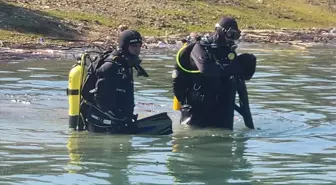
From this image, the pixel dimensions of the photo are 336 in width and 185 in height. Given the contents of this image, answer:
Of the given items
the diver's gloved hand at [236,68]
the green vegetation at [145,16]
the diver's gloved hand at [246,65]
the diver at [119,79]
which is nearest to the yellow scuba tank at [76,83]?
the diver at [119,79]

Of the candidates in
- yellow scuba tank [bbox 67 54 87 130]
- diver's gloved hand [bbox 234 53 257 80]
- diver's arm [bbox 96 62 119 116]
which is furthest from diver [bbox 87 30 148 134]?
diver's gloved hand [bbox 234 53 257 80]

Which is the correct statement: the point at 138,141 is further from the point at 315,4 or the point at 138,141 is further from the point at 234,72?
the point at 315,4

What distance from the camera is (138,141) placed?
11.7 meters

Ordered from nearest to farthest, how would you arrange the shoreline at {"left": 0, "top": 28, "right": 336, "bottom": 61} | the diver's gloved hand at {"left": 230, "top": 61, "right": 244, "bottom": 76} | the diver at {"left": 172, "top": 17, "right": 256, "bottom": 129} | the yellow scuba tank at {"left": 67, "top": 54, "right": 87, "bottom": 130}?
Result: 1. the yellow scuba tank at {"left": 67, "top": 54, "right": 87, "bottom": 130}
2. the diver at {"left": 172, "top": 17, "right": 256, "bottom": 129}
3. the diver's gloved hand at {"left": 230, "top": 61, "right": 244, "bottom": 76}
4. the shoreline at {"left": 0, "top": 28, "right": 336, "bottom": 61}

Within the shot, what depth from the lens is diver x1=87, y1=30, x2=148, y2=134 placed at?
11.4 meters

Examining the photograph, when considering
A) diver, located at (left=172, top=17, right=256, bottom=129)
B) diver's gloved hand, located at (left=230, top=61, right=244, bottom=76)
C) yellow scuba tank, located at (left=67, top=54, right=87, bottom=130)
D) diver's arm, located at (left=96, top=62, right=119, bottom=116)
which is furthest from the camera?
diver's gloved hand, located at (left=230, top=61, right=244, bottom=76)

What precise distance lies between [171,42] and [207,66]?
20.0 meters

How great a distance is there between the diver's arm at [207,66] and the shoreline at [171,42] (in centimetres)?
678

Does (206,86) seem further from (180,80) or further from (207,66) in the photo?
(207,66)

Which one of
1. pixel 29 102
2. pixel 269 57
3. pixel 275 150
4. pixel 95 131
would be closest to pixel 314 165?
pixel 275 150

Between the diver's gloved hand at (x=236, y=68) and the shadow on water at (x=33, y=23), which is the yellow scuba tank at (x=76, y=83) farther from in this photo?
the shadow on water at (x=33, y=23)

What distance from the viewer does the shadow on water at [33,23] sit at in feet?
97.6

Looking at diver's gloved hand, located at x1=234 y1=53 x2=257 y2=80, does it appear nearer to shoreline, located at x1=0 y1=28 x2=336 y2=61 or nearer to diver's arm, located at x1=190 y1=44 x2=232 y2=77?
diver's arm, located at x1=190 y1=44 x2=232 y2=77

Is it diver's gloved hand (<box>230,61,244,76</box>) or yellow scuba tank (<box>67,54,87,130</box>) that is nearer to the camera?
yellow scuba tank (<box>67,54,87,130</box>)
